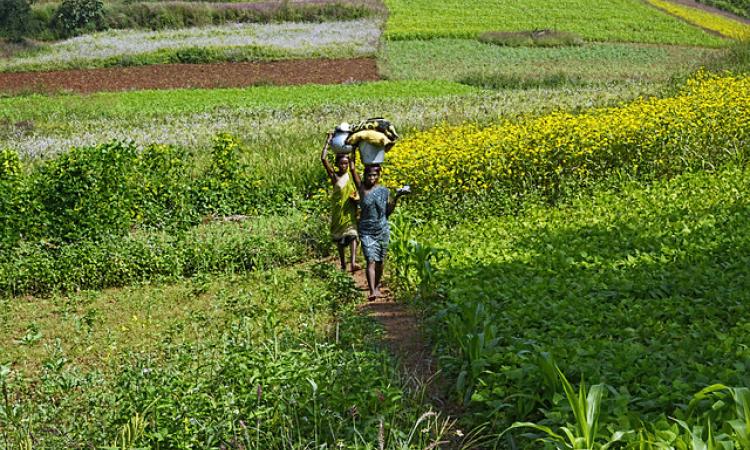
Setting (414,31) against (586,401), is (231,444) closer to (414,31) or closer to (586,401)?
(586,401)

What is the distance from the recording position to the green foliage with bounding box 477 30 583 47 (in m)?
33.0

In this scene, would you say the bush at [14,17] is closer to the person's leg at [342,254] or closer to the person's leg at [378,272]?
the person's leg at [342,254]

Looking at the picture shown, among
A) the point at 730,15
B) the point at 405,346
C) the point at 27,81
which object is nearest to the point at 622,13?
the point at 730,15

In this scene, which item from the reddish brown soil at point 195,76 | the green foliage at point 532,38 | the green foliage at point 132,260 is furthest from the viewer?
the green foliage at point 532,38

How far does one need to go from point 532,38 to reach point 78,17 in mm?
20710

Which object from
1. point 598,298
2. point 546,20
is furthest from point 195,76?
point 598,298

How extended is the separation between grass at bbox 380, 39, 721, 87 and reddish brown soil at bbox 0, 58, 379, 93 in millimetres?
1452

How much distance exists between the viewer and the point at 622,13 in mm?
39656

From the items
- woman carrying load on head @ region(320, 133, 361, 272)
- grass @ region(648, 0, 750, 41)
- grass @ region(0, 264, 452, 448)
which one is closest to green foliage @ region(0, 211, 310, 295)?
woman carrying load on head @ region(320, 133, 361, 272)

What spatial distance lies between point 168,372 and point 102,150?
619 cm

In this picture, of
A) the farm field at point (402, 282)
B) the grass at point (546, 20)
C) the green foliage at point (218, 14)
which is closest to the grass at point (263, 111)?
the farm field at point (402, 282)

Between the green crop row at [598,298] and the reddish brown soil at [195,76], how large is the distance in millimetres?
17638

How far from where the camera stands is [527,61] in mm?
29766

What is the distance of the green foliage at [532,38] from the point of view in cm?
3297
